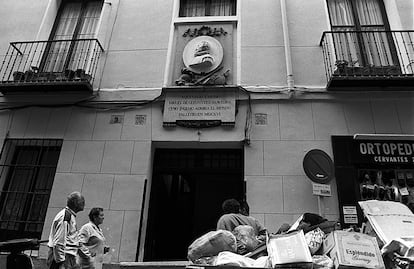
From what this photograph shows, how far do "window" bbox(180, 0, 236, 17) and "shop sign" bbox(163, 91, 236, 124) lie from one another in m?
2.45

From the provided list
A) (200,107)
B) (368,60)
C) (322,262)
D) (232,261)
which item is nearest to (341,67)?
(368,60)

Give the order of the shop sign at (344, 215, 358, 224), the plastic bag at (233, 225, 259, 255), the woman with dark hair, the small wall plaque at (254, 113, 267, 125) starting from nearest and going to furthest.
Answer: the plastic bag at (233, 225, 259, 255)
the woman with dark hair
the shop sign at (344, 215, 358, 224)
the small wall plaque at (254, 113, 267, 125)

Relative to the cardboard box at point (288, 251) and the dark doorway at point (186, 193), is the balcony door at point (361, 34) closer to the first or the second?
the dark doorway at point (186, 193)

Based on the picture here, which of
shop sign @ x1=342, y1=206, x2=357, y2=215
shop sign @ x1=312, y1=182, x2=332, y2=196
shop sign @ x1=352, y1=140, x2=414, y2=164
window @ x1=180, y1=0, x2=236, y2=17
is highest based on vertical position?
window @ x1=180, y1=0, x2=236, y2=17

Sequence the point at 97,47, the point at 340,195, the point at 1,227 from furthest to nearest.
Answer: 1. the point at 97,47
2. the point at 1,227
3. the point at 340,195

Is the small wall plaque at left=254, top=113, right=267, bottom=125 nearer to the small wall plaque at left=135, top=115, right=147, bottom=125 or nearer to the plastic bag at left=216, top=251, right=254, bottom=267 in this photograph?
the small wall plaque at left=135, top=115, right=147, bottom=125

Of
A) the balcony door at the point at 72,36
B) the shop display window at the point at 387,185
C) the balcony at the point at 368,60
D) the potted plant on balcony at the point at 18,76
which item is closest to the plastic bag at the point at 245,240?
the shop display window at the point at 387,185

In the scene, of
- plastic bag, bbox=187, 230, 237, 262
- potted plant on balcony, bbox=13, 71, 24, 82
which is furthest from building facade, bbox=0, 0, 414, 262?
plastic bag, bbox=187, 230, 237, 262

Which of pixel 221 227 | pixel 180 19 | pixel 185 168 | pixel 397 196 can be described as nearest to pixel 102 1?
pixel 180 19

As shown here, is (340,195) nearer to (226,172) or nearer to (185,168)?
(226,172)

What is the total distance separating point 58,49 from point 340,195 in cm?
736

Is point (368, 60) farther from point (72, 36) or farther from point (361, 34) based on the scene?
point (72, 36)

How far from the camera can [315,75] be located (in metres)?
7.29

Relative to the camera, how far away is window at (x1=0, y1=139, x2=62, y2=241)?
22.8 feet
